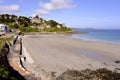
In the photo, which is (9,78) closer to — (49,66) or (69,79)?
(69,79)

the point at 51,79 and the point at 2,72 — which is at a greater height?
the point at 2,72

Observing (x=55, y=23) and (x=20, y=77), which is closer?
(x=20, y=77)

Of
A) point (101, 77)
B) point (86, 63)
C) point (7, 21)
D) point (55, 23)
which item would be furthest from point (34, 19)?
point (101, 77)

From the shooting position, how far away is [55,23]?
128m

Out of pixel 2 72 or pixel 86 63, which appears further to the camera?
Result: pixel 86 63

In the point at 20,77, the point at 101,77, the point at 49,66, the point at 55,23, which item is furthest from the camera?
the point at 55,23

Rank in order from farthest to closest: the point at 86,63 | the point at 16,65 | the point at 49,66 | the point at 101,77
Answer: the point at 86,63 < the point at 49,66 < the point at 16,65 < the point at 101,77

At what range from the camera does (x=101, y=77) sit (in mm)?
13789

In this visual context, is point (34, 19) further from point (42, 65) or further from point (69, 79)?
point (69, 79)

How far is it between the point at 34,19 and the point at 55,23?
1159 cm

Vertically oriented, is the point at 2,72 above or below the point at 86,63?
above

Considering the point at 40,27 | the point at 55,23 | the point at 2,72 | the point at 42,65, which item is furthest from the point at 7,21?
the point at 2,72

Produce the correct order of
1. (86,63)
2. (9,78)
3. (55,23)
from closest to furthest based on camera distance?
1. (9,78)
2. (86,63)
3. (55,23)

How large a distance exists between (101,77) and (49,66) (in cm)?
776
